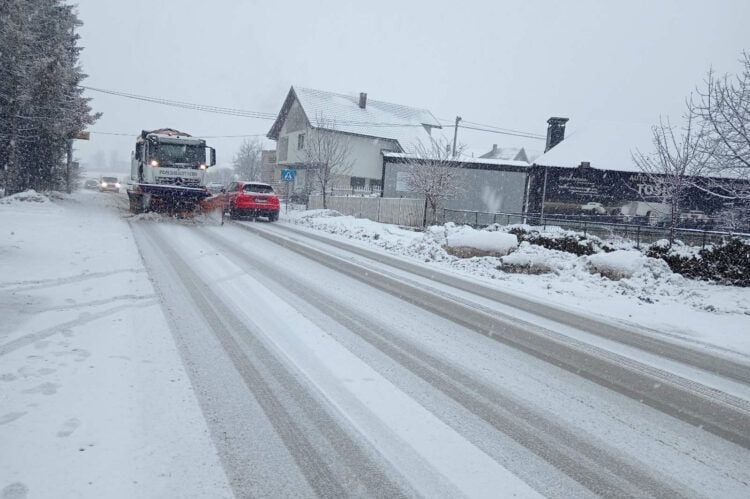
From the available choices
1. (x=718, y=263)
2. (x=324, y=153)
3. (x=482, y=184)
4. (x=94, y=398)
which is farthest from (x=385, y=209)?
(x=94, y=398)

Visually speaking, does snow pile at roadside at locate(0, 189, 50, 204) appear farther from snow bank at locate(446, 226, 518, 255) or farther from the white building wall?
the white building wall

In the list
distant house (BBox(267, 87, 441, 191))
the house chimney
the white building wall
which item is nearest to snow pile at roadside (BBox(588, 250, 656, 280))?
distant house (BBox(267, 87, 441, 191))

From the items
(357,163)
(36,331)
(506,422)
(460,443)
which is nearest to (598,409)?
(506,422)

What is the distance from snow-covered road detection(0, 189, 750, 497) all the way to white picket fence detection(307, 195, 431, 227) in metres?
15.4

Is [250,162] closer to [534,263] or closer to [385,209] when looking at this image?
[385,209]

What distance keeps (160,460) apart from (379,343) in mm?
2819

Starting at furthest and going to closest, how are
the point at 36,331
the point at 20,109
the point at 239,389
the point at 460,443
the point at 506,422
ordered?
the point at 20,109 → the point at 36,331 → the point at 239,389 → the point at 506,422 → the point at 460,443

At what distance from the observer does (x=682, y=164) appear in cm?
1712

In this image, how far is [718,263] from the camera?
35.8 ft

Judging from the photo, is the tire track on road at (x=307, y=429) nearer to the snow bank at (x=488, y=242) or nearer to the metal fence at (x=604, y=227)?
the snow bank at (x=488, y=242)

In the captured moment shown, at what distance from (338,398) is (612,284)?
27.4ft

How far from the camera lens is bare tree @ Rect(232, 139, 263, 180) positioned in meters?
65.7

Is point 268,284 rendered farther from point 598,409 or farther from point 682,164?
point 682,164

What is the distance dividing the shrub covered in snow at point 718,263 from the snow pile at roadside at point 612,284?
0.35m
